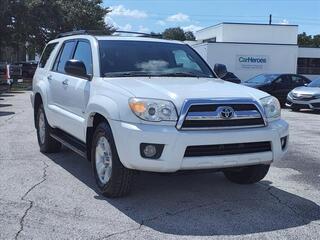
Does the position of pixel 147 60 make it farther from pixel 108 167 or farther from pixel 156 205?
pixel 156 205

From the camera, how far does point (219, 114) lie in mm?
5508

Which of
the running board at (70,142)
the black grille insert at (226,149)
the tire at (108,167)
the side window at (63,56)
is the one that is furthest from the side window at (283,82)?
the tire at (108,167)

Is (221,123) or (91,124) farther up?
(221,123)

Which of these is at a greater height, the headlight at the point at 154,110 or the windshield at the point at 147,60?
the windshield at the point at 147,60

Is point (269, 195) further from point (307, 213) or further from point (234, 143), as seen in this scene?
point (234, 143)

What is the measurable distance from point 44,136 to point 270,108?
4185 mm

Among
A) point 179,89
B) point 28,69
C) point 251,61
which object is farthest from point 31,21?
point 179,89

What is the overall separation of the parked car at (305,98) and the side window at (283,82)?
2341mm

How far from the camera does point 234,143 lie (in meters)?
5.56

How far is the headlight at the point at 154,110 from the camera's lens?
538cm

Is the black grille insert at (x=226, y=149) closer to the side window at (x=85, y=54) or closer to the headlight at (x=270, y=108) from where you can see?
the headlight at (x=270, y=108)

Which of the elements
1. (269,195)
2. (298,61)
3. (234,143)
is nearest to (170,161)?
(234,143)

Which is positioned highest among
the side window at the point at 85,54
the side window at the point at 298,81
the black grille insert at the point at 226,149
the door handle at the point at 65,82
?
the side window at the point at 85,54

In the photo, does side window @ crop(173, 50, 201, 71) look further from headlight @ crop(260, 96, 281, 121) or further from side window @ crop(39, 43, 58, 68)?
side window @ crop(39, 43, 58, 68)
